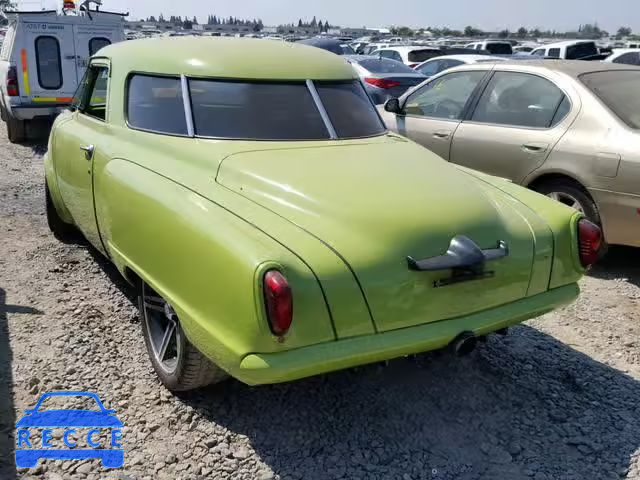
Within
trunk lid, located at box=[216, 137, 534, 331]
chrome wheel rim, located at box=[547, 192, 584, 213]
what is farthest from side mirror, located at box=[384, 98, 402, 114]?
trunk lid, located at box=[216, 137, 534, 331]

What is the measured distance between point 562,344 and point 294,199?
215 centimetres

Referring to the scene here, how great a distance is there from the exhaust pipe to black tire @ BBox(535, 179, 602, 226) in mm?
2618

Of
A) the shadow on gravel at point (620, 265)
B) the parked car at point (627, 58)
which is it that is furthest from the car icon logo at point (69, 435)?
the parked car at point (627, 58)

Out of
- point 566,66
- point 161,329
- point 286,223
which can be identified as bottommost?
point 161,329

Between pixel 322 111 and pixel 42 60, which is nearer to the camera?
pixel 322 111

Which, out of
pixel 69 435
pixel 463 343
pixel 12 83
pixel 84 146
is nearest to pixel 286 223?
pixel 463 343

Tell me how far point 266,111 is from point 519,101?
2.91m

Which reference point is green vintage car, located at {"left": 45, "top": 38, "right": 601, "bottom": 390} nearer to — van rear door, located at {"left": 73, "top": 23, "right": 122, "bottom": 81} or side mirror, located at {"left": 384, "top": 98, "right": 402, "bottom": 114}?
side mirror, located at {"left": 384, "top": 98, "right": 402, "bottom": 114}

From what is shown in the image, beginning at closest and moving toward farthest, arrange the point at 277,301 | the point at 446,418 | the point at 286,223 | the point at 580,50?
1. the point at 277,301
2. the point at 286,223
3. the point at 446,418
4. the point at 580,50

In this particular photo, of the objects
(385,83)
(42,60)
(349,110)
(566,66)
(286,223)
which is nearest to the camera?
(286,223)

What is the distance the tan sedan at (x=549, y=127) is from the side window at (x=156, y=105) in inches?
117

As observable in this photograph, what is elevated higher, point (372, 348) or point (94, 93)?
point (94, 93)

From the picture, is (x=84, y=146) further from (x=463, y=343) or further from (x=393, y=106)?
(x=393, y=106)

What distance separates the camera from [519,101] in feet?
18.6
